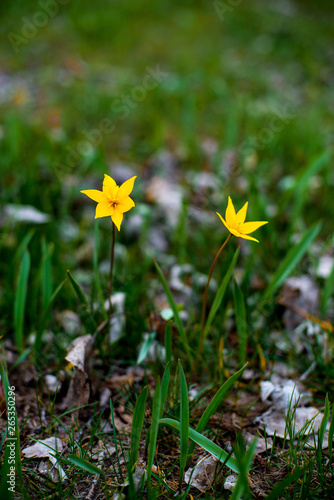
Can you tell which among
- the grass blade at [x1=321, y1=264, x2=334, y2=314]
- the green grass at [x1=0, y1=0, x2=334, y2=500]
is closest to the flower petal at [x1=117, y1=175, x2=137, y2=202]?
the green grass at [x1=0, y1=0, x2=334, y2=500]

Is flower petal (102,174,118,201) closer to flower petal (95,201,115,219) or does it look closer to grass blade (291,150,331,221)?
flower petal (95,201,115,219)

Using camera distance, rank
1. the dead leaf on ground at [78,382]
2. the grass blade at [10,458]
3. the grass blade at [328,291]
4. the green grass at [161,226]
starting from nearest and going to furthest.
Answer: the grass blade at [10,458], the green grass at [161,226], the dead leaf on ground at [78,382], the grass blade at [328,291]

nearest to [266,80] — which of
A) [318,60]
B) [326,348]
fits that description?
[318,60]

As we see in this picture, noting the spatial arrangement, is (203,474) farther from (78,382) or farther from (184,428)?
(78,382)

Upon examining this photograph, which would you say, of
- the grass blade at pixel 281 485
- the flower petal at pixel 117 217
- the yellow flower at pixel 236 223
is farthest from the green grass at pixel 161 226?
the flower petal at pixel 117 217

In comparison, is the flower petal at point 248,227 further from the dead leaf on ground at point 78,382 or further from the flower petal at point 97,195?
the dead leaf on ground at point 78,382

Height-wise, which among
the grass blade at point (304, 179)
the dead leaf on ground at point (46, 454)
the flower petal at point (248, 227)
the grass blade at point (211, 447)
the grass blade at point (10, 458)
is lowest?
the dead leaf on ground at point (46, 454)

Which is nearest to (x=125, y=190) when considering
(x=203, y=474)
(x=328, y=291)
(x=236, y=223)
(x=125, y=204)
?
(x=125, y=204)
